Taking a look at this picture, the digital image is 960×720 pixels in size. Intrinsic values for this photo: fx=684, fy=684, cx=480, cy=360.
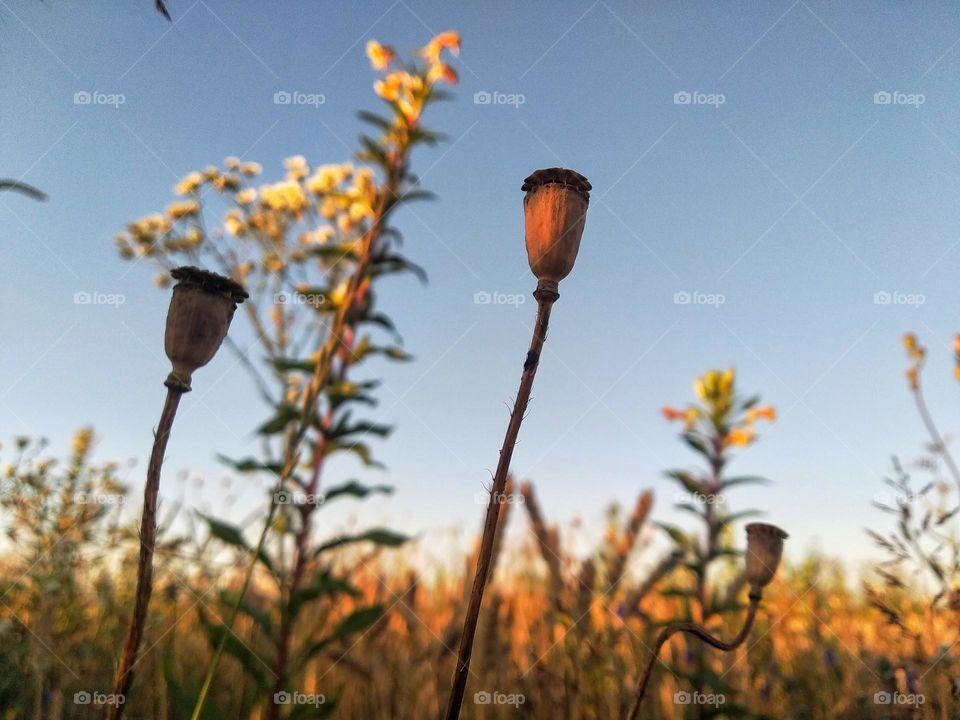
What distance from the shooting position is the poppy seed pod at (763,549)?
1761 mm

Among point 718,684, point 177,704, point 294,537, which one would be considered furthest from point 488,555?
point 718,684

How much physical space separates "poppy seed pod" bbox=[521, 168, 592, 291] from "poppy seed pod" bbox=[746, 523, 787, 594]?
0.97 metres

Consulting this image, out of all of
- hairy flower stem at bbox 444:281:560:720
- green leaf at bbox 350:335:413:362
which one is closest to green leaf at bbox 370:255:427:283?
green leaf at bbox 350:335:413:362

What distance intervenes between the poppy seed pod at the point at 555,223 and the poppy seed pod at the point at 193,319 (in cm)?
69

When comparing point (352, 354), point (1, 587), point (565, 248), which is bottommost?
point (1, 587)

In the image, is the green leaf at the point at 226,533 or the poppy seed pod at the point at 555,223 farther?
the green leaf at the point at 226,533

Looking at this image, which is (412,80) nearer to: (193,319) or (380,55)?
(380,55)

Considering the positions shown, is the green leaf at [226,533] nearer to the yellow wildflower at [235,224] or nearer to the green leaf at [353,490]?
the green leaf at [353,490]

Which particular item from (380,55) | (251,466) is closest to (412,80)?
(380,55)

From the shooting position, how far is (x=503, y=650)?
10.7ft

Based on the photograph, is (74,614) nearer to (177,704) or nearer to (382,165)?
(177,704)

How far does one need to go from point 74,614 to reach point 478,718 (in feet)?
7.51

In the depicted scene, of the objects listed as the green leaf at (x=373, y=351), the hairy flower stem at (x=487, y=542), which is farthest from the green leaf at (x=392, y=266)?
the hairy flower stem at (x=487, y=542)

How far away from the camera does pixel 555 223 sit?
1250mm
